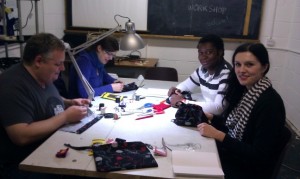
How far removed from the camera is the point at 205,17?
3998 millimetres

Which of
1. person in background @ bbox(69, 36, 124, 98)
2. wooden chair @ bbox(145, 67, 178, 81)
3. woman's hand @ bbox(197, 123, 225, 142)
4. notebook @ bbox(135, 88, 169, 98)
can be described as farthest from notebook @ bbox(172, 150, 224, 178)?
wooden chair @ bbox(145, 67, 178, 81)

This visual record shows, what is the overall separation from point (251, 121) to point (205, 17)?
2.69 metres

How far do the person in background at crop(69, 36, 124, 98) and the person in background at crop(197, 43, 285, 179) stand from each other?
42.1 inches

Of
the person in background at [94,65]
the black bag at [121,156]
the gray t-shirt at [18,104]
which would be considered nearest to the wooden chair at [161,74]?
the person in background at [94,65]

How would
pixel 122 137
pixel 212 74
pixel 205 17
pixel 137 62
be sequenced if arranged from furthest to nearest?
1. pixel 205 17
2. pixel 137 62
3. pixel 212 74
4. pixel 122 137

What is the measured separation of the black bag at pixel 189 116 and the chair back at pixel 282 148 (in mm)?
494

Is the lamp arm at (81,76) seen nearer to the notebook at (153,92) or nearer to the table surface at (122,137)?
the table surface at (122,137)

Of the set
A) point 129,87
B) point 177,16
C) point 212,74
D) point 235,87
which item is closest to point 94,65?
point 129,87

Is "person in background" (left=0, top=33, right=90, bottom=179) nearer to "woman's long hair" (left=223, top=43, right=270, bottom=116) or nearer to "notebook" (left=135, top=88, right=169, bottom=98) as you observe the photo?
"notebook" (left=135, top=88, right=169, bottom=98)

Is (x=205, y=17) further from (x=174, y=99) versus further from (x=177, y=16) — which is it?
(x=174, y=99)

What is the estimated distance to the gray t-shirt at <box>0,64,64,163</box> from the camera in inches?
56.7

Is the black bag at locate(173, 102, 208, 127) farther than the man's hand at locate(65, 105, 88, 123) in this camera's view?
Yes

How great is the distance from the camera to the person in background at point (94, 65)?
236 centimetres

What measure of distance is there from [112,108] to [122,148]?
690 mm
